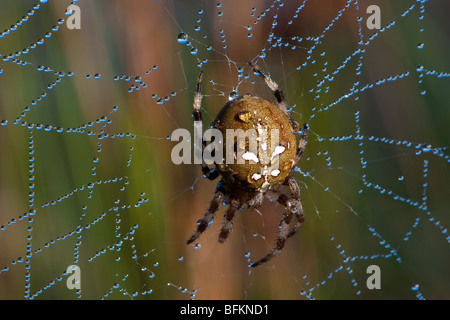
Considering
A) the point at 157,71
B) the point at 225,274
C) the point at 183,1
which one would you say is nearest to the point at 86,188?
the point at 157,71

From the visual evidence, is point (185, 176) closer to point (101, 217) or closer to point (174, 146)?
point (174, 146)

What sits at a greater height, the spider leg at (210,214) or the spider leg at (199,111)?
the spider leg at (199,111)

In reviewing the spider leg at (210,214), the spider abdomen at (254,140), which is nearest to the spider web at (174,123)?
the spider leg at (210,214)

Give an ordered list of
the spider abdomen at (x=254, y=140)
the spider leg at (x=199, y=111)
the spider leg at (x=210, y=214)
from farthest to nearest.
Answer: the spider leg at (x=210, y=214) → the spider leg at (x=199, y=111) → the spider abdomen at (x=254, y=140)

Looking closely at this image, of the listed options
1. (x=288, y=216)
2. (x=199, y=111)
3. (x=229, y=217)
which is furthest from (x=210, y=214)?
(x=199, y=111)

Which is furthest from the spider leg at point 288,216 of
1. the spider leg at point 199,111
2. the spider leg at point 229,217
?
the spider leg at point 199,111

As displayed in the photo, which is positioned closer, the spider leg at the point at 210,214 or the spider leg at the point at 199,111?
the spider leg at the point at 199,111

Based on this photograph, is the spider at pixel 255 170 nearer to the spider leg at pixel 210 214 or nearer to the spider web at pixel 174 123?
the spider leg at pixel 210 214

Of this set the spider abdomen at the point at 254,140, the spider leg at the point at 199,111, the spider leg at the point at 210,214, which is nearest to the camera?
the spider abdomen at the point at 254,140

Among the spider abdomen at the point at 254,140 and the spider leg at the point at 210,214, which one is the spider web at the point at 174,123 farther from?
the spider abdomen at the point at 254,140
